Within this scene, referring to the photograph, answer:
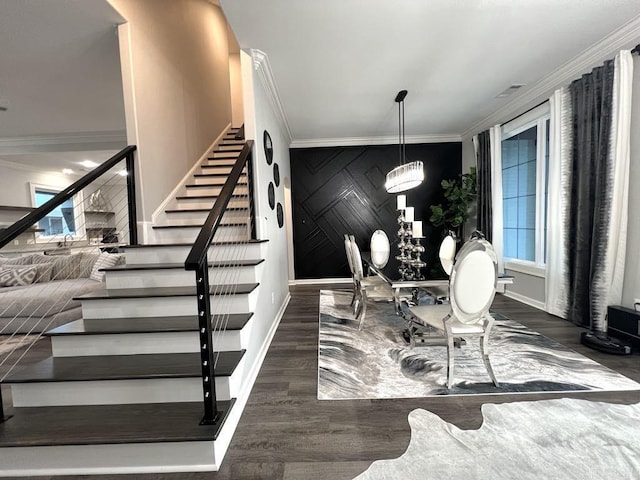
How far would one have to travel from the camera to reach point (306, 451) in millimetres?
1591

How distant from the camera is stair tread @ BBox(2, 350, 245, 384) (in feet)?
5.52

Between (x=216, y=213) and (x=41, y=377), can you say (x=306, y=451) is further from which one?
(x=41, y=377)

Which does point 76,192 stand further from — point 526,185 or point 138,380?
point 526,185

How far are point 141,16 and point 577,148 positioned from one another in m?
4.60

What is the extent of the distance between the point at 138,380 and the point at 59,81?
12.0 feet

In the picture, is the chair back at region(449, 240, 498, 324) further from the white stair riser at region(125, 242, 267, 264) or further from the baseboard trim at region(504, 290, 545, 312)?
the baseboard trim at region(504, 290, 545, 312)

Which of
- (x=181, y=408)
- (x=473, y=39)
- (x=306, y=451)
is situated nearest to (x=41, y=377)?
(x=181, y=408)

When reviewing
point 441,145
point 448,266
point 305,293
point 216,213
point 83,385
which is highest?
point 441,145

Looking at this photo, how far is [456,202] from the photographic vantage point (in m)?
5.49

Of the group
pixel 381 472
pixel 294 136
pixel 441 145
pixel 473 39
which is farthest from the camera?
pixel 441 145

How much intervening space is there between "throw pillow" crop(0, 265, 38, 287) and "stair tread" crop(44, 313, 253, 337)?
9.55 ft

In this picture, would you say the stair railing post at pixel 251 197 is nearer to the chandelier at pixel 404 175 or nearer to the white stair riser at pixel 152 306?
the white stair riser at pixel 152 306

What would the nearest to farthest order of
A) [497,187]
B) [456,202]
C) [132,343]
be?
[132,343]
[497,187]
[456,202]

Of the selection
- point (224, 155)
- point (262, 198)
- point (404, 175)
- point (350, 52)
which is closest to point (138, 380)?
point (262, 198)
